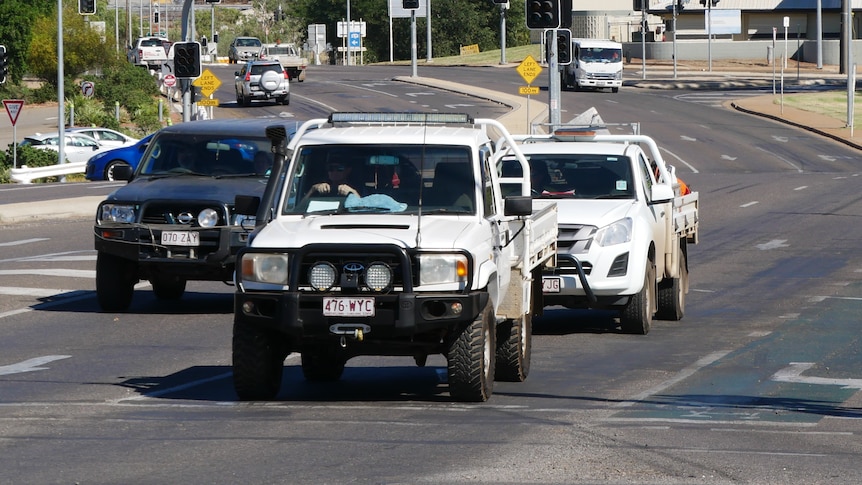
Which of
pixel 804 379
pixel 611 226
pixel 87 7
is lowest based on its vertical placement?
pixel 804 379

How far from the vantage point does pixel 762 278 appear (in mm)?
20891

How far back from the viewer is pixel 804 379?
1228cm

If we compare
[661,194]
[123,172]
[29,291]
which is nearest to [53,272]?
[29,291]

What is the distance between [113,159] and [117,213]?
86.5 ft

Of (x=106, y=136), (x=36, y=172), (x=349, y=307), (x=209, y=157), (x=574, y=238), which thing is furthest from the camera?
(x=106, y=136)

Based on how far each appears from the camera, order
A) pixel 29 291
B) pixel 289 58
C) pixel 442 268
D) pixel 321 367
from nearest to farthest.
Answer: pixel 442 268 → pixel 321 367 → pixel 29 291 → pixel 289 58

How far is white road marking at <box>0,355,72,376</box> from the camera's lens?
41.5 feet

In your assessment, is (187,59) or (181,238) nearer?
(181,238)

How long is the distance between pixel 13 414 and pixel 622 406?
4265 millimetres

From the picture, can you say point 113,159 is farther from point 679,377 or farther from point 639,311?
point 679,377

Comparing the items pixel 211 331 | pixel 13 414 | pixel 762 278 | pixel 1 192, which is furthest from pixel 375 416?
pixel 1 192

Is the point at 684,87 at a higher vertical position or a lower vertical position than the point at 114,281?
higher

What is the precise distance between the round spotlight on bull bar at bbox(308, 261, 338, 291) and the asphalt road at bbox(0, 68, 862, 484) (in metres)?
0.89

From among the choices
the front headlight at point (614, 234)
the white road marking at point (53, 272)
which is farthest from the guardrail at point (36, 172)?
the front headlight at point (614, 234)
